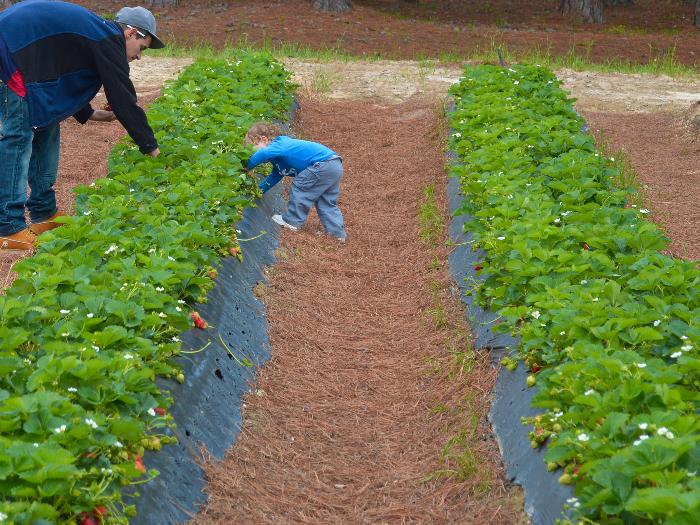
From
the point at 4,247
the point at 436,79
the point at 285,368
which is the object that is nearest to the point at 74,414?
the point at 285,368

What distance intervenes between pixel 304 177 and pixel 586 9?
64.6ft

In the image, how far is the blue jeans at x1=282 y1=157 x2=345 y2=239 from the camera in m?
7.64

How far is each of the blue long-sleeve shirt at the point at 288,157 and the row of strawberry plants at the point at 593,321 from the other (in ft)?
3.89

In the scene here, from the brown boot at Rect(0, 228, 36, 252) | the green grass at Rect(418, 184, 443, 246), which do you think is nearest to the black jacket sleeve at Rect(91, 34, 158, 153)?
the brown boot at Rect(0, 228, 36, 252)

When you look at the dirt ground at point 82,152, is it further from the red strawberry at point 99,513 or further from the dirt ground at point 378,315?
the red strawberry at point 99,513

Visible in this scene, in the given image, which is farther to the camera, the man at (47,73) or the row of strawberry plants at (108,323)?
the man at (47,73)

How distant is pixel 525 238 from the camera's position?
17.8ft

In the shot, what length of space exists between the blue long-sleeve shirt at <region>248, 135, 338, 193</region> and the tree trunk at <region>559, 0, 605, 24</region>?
19103 mm

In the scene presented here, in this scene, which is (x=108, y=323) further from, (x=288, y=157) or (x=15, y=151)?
(x=288, y=157)

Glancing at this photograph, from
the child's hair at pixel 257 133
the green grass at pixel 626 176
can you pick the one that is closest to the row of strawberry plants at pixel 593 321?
the green grass at pixel 626 176

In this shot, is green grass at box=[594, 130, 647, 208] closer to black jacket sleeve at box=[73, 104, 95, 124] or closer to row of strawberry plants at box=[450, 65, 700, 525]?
row of strawberry plants at box=[450, 65, 700, 525]

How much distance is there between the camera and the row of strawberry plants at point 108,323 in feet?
10.1

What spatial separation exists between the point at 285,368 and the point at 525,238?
5.16 feet

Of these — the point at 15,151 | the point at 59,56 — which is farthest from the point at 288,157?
the point at 15,151
